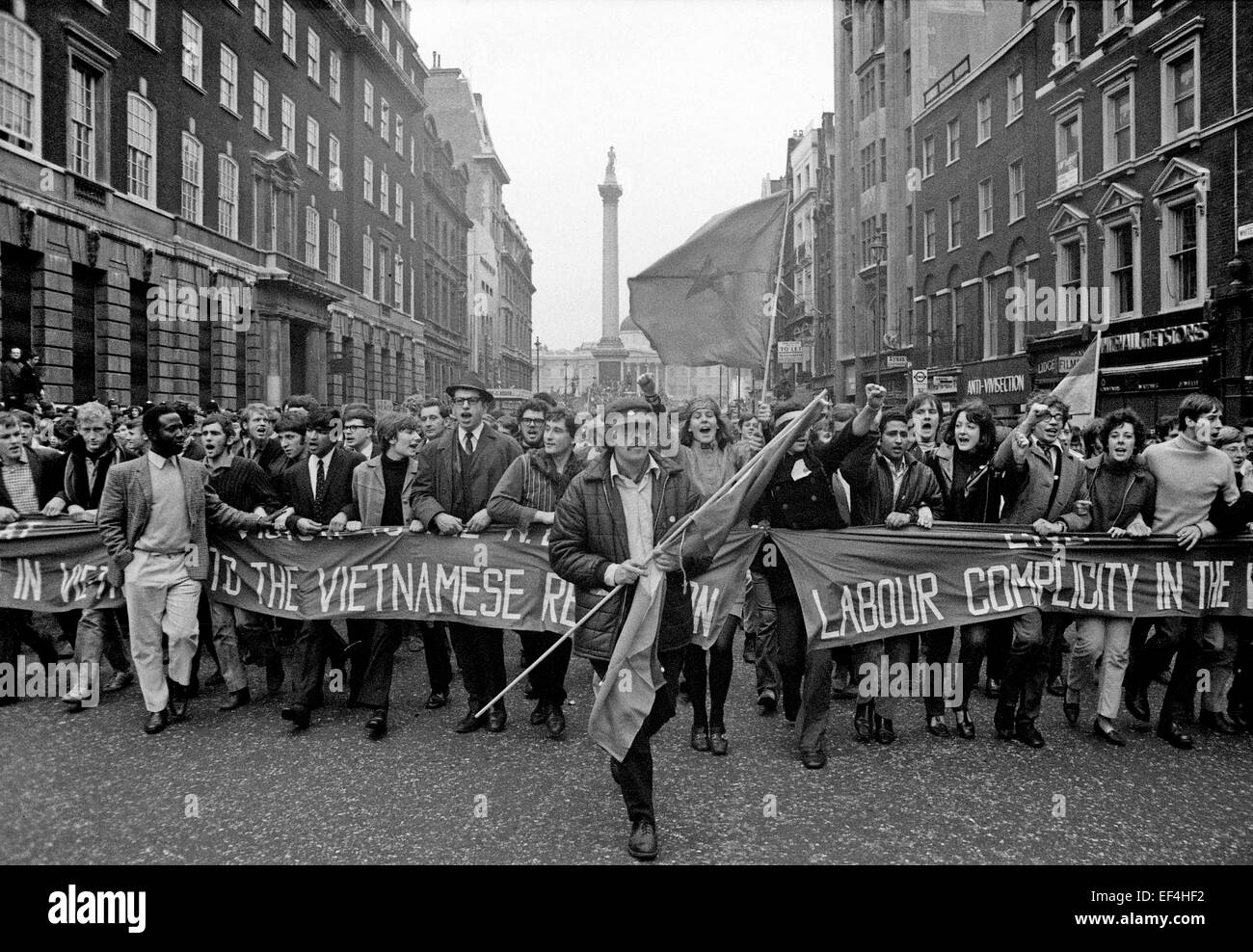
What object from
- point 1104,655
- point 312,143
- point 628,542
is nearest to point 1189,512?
point 1104,655

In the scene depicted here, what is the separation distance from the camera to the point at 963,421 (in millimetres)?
6418

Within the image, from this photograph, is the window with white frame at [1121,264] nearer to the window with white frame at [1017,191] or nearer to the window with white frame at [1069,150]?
the window with white frame at [1069,150]

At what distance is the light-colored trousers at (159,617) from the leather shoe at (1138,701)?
21.6 feet

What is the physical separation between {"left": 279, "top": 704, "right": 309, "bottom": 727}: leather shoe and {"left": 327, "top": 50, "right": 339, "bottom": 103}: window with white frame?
34689mm

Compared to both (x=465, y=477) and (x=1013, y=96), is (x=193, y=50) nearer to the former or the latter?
(x=465, y=477)

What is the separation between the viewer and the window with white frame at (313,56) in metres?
32.7

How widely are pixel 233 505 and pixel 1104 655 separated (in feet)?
20.9

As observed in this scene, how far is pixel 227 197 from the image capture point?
2578 cm

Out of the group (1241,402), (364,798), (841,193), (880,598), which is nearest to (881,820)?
(880,598)

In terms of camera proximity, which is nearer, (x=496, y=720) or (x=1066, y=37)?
(x=496, y=720)

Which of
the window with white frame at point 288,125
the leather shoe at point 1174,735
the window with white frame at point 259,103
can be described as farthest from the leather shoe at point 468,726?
the window with white frame at point 288,125

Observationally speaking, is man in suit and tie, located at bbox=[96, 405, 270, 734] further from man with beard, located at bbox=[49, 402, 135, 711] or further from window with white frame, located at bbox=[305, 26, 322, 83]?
window with white frame, located at bbox=[305, 26, 322, 83]

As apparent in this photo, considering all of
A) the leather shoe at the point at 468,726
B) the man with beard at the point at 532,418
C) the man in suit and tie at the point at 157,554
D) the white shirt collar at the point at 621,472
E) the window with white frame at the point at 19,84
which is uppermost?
the window with white frame at the point at 19,84

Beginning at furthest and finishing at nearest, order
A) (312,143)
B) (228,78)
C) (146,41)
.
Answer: (312,143)
(228,78)
(146,41)
